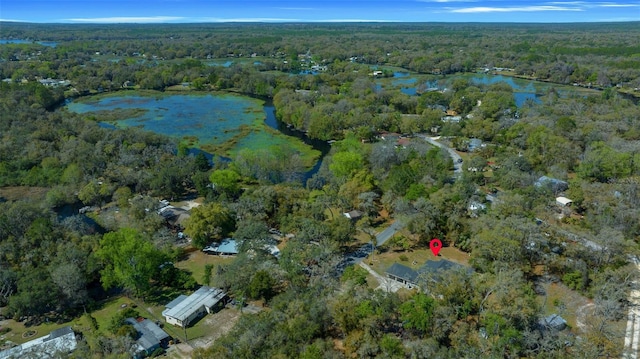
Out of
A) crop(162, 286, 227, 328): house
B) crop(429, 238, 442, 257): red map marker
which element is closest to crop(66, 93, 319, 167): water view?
crop(429, 238, 442, 257): red map marker

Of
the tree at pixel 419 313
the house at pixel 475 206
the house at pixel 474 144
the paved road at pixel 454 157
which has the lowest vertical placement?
the paved road at pixel 454 157

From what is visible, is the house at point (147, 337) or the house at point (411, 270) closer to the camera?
the house at point (147, 337)

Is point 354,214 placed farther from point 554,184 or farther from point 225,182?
point 554,184

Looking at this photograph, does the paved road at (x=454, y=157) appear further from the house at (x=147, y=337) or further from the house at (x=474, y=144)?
the house at (x=147, y=337)

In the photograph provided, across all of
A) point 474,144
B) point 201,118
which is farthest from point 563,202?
point 201,118

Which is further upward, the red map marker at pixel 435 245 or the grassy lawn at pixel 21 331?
the grassy lawn at pixel 21 331

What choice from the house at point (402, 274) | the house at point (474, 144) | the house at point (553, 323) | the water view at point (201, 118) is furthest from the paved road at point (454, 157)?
the house at point (553, 323)
